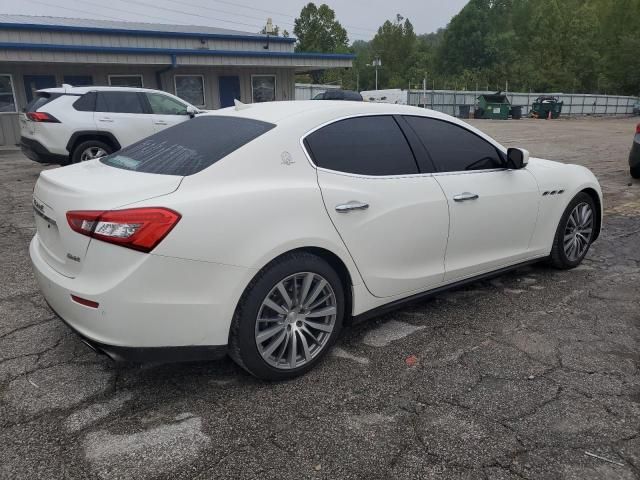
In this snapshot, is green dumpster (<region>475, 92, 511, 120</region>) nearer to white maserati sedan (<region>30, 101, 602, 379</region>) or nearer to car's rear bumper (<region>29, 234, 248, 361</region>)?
white maserati sedan (<region>30, 101, 602, 379</region>)

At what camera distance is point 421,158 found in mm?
3518

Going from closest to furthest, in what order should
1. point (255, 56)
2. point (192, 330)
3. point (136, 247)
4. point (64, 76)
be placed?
point (136, 247) → point (192, 330) → point (64, 76) → point (255, 56)

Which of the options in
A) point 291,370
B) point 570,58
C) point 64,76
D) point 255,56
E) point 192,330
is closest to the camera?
point 192,330

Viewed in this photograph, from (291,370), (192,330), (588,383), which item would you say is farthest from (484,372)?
(192,330)

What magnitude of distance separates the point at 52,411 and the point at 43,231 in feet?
3.23

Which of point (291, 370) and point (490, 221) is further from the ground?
point (490, 221)

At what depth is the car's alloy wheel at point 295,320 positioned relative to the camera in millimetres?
2773

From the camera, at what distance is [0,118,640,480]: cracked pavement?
7.46ft

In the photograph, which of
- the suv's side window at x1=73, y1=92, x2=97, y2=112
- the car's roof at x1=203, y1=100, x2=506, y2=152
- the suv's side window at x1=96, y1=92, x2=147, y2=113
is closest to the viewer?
the car's roof at x1=203, y1=100, x2=506, y2=152

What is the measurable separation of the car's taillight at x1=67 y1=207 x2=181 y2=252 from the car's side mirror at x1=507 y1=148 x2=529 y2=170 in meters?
2.65

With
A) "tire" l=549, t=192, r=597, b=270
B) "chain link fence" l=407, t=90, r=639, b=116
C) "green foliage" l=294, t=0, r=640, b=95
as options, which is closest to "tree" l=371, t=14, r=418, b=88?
"green foliage" l=294, t=0, r=640, b=95

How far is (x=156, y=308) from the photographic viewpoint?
244cm

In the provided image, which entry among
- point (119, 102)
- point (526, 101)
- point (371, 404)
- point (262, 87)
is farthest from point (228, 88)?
point (526, 101)

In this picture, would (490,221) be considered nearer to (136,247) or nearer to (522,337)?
(522,337)
